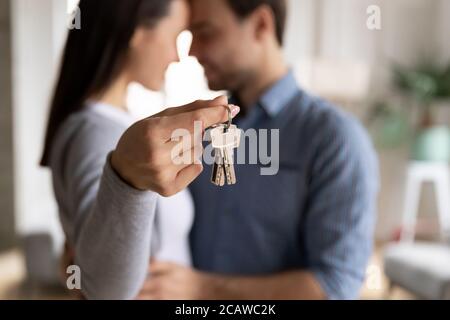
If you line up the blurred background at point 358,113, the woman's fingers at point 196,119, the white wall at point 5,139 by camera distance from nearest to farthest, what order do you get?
the woman's fingers at point 196,119 → the blurred background at point 358,113 → the white wall at point 5,139

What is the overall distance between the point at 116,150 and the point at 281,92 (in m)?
0.24

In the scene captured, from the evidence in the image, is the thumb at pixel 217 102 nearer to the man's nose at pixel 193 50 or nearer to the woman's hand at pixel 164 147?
the woman's hand at pixel 164 147

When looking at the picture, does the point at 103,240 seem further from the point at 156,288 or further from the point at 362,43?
the point at 362,43

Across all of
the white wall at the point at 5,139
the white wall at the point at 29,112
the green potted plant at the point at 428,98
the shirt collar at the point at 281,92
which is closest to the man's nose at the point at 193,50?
the shirt collar at the point at 281,92

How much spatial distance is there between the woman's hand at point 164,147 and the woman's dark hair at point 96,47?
4.7 inches

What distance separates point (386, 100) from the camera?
6.11 feet

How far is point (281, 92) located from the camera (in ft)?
1.55

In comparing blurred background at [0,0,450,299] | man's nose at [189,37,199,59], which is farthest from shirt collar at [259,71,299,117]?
blurred background at [0,0,450,299]

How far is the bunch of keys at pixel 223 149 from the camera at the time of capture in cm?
23

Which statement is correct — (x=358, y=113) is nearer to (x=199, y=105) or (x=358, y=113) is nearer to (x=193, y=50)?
(x=193, y=50)

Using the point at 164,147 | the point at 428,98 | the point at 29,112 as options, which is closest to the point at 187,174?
the point at 164,147

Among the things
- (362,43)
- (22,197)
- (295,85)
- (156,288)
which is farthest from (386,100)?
(156,288)

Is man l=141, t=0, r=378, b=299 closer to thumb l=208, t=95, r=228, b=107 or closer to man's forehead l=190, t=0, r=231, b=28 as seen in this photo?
man's forehead l=190, t=0, r=231, b=28

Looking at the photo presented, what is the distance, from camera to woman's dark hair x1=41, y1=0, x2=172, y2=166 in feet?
1.14
